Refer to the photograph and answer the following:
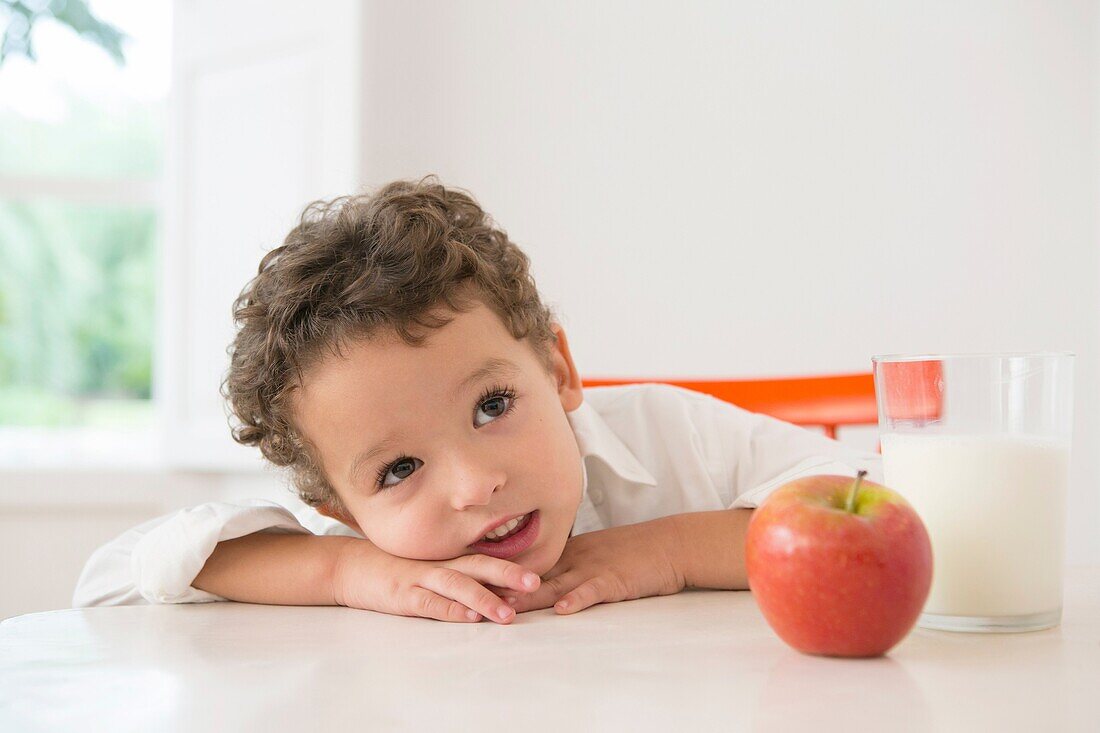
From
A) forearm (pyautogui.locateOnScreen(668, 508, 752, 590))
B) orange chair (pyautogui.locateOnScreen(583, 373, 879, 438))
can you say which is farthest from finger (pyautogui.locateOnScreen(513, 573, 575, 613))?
orange chair (pyautogui.locateOnScreen(583, 373, 879, 438))

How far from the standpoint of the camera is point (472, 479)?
0.84 metres

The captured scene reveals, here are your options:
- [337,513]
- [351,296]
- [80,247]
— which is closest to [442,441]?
[351,296]

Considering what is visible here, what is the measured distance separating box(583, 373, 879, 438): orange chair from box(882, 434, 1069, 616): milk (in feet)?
2.46

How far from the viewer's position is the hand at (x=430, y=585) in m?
0.79

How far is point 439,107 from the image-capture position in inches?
107

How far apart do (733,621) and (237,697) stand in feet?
1.16

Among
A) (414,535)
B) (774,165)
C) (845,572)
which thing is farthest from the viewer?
(774,165)

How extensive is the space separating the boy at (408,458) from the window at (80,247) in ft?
7.17

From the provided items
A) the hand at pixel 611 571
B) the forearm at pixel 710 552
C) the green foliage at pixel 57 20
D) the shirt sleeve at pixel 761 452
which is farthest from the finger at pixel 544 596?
the green foliage at pixel 57 20

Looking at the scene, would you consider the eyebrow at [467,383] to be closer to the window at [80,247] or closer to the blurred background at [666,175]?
the blurred background at [666,175]

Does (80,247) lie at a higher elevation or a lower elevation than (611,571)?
higher

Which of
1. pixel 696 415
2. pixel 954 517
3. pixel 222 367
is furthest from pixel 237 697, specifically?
pixel 222 367

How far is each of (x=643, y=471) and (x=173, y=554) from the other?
53cm

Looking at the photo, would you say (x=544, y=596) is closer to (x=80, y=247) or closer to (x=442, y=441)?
(x=442, y=441)
